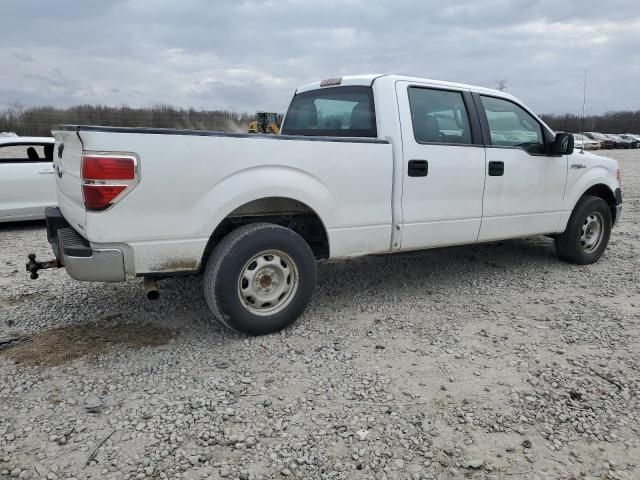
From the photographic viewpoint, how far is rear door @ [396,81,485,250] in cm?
425

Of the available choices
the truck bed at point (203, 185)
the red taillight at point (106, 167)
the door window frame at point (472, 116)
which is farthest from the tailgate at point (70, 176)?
the door window frame at point (472, 116)

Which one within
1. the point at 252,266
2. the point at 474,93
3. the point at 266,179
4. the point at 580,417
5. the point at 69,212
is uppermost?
the point at 474,93

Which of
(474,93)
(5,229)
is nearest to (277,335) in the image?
(474,93)

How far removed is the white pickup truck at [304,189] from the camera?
10.5 feet

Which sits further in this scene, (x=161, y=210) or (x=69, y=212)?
(x=69, y=212)

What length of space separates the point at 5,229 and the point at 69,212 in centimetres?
518

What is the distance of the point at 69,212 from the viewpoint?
12.2ft

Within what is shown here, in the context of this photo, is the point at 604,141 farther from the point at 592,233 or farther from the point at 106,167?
the point at 106,167

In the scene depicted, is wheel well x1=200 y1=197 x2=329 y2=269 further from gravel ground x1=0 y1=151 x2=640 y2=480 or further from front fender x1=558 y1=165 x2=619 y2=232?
front fender x1=558 y1=165 x2=619 y2=232

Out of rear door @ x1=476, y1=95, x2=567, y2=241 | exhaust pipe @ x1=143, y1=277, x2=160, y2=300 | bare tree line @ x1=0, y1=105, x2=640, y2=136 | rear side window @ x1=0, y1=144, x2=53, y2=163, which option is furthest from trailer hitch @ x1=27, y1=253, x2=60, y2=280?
bare tree line @ x1=0, y1=105, x2=640, y2=136

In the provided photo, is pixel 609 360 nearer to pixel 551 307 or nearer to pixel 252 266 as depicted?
pixel 551 307

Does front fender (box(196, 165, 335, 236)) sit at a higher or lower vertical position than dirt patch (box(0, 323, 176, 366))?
higher

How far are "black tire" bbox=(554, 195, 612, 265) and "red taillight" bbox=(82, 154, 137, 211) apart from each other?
469cm

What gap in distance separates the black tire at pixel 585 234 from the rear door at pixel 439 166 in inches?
64.2
